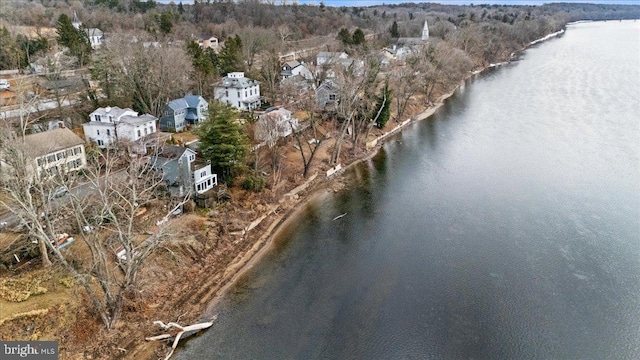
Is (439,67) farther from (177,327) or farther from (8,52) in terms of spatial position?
(8,52)

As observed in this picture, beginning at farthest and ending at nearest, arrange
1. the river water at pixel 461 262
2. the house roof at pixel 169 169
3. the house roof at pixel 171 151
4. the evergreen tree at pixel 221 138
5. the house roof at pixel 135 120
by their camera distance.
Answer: the house roof at pixel 135 120 < the evergreen tree at pixel 221 138 < the house roof at pixel 171 151 < the house roof at pixel 169 169 < the river water at pixel 461 262

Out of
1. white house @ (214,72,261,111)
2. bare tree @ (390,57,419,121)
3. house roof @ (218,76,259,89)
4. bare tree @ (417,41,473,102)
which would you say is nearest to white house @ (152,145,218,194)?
white house @ (214,72,261,111)

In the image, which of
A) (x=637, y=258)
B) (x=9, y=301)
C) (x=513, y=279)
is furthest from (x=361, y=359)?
(x=637, y=258)

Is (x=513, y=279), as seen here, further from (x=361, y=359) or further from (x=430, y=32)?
(x=430, y=32)

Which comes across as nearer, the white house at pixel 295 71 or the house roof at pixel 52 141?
the house roof at pixel 52 141

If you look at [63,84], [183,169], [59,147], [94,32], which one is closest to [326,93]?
[183,169]

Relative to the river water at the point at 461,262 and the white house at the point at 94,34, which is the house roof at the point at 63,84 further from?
the white house at the point at 94,34

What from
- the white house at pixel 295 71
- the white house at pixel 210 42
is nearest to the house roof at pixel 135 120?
the white house at pixel 295 71
